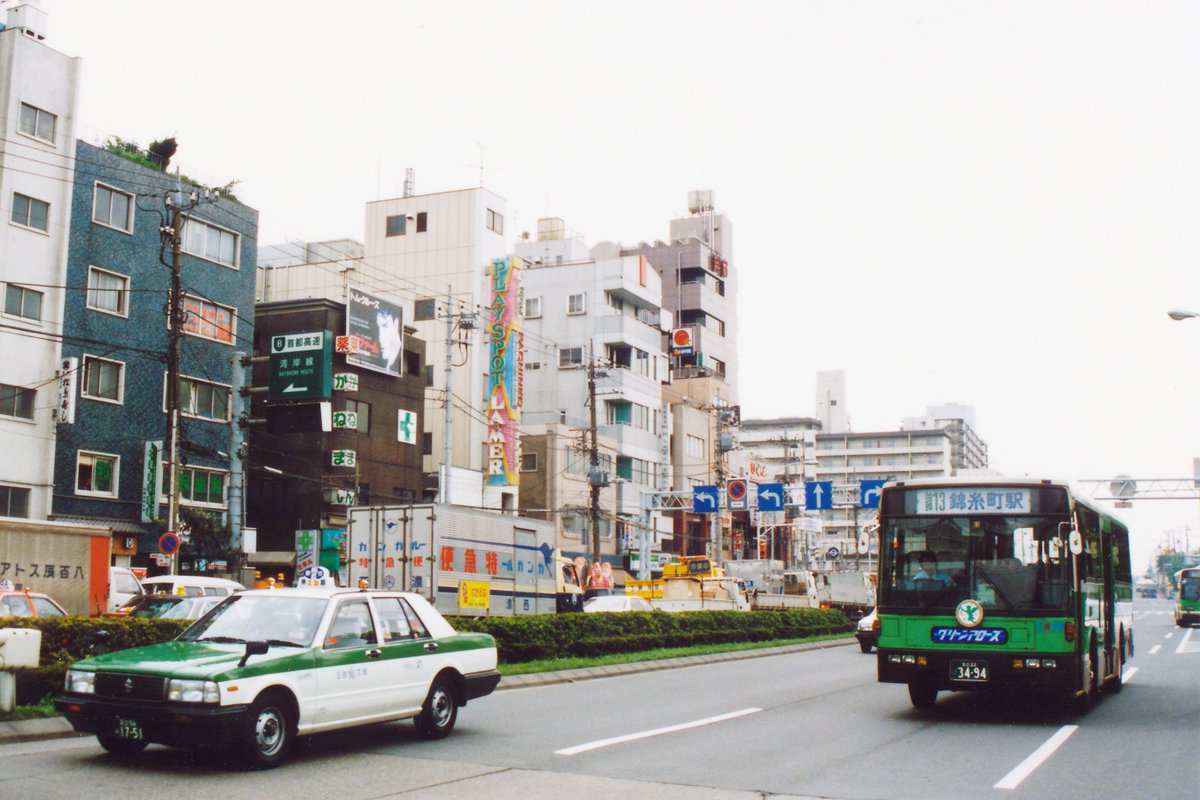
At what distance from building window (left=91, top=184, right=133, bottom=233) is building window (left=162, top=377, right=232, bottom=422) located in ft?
18.6

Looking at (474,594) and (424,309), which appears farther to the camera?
(424,309)

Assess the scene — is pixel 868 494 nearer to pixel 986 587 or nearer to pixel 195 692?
pixel 986 587

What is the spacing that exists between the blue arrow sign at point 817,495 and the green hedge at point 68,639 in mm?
34267

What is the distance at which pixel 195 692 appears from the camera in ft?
31.5

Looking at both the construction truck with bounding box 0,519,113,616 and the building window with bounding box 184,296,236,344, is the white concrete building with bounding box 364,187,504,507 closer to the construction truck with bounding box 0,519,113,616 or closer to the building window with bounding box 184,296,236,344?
the building window with bounding box 184,296,236,344

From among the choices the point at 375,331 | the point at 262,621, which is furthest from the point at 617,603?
the point at 262,621

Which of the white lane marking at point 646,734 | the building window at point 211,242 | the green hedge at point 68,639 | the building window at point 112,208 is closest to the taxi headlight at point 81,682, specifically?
the green hedge at point 68,639

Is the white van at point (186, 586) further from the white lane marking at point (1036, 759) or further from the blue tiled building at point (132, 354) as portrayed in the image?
the white lane marking at point (1036, 759)

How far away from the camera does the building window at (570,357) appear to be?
68562mm

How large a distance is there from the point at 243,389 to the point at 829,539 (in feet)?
349

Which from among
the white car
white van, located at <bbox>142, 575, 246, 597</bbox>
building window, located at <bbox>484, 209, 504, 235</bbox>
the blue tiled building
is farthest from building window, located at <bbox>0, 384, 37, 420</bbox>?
building window, located at <bbox>484, 209, 504, 235</bbox>

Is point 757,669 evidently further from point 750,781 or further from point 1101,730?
point 750,781

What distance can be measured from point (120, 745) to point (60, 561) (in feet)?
43.4

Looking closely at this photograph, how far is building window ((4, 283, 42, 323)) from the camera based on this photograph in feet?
119
